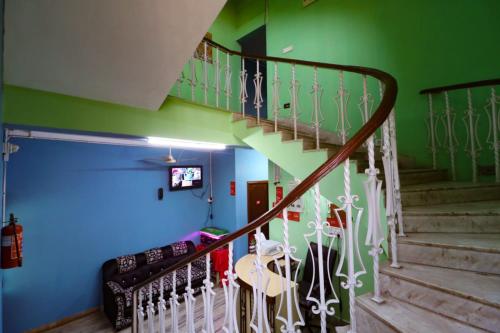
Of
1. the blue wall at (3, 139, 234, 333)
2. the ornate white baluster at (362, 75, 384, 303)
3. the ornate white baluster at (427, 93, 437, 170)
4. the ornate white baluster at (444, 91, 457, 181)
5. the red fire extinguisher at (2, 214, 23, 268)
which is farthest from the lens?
the blue wall at (3, 139, 234, 333)

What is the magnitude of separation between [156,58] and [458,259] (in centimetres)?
250

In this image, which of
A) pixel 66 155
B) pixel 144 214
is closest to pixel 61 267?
pixel 144 214

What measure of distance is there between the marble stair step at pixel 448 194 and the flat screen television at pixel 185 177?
14.4 feet

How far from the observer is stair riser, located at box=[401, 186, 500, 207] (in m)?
1.89

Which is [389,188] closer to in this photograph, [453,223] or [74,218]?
[453,223]

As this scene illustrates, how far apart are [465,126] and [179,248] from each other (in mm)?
5206

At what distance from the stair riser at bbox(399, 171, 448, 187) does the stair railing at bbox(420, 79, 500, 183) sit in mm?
235

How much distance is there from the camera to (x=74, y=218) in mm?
3820

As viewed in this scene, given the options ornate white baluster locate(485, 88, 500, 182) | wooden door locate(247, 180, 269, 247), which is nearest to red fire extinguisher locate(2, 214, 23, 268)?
wooden door locate(247, 180, 269, 247)

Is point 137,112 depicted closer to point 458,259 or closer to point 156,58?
point 156,58

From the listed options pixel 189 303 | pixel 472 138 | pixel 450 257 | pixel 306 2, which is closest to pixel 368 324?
pixel 450 257

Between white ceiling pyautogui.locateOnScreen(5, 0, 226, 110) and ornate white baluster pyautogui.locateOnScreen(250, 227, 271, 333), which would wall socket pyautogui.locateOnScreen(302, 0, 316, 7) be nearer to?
white ceiling pyautogui.locateOnScreen(5, 0, 226, 110)

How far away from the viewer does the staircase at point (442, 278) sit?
3.37 feet

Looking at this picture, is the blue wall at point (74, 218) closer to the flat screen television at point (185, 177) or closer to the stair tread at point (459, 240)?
the flat screen television at point (185, 177)
